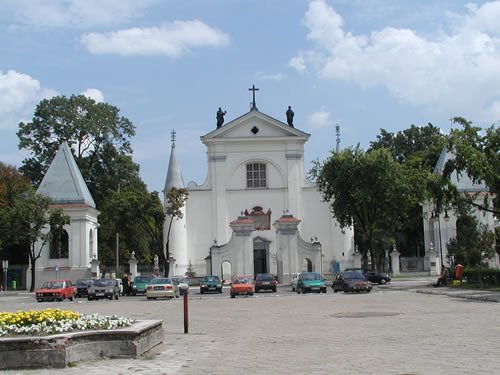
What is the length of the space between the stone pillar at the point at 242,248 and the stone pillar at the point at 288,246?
7.85 ft

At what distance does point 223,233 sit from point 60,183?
16.3m

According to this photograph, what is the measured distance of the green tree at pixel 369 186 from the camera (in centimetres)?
5266

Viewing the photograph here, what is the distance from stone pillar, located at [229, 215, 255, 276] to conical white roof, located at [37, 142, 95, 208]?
13286 millimetres

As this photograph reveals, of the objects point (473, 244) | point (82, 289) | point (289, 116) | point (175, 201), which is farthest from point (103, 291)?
point (289, 116)

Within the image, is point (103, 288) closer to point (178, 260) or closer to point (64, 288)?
point (64, 288)

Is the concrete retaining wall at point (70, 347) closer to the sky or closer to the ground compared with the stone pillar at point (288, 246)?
closer to the ground

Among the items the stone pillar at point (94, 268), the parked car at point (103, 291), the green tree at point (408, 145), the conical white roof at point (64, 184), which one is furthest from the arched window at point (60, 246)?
the green tree at point (408, 145)

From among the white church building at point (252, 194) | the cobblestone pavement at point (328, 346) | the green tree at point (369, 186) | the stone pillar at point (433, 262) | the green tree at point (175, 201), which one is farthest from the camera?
the white church building at point (252, 194)

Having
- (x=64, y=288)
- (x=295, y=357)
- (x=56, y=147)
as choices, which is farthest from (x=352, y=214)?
(x=295, y=357)

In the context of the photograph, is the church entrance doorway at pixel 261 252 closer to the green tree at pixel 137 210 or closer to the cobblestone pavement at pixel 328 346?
the green tree at pixel 137 210

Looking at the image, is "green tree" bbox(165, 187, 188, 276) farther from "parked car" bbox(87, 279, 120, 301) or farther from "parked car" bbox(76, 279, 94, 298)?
"parked car" bbox(87, 279, 120, 301)

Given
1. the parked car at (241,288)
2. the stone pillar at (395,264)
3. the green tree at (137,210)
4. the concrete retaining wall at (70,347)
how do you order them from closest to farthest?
the concrete retaining wall at (70,347) → the parked car at (241,288) → the stone pillar at (395,264) → the green tree at (137,210)

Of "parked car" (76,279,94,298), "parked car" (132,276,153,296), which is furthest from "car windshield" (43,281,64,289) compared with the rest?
"parked car" (132,276,153,296)

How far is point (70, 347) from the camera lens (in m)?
12.0
